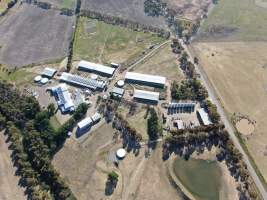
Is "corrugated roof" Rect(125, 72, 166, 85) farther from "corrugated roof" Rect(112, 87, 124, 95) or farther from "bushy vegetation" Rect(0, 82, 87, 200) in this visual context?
"bushy vegetation" Rect(0, 82, 87, 200)

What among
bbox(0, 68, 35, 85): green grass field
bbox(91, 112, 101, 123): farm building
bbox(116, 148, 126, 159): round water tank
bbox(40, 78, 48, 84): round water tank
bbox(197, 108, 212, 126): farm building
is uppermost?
bbox(0, 68, 35, 85): green grass field

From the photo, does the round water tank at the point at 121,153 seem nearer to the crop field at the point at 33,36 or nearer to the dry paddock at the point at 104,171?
the dry paddock at the point at 104,171

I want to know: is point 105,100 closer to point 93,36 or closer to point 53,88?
point 53,88

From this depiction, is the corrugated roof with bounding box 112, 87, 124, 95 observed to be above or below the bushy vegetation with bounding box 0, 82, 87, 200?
above

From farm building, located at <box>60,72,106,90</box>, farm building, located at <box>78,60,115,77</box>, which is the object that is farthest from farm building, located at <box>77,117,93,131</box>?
farm building, located at <box>78,60,115,77</box>

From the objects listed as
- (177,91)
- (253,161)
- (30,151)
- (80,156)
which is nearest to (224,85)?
(177,91)

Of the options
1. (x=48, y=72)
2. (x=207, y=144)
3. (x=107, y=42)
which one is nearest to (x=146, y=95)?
(x=207, y=144)
